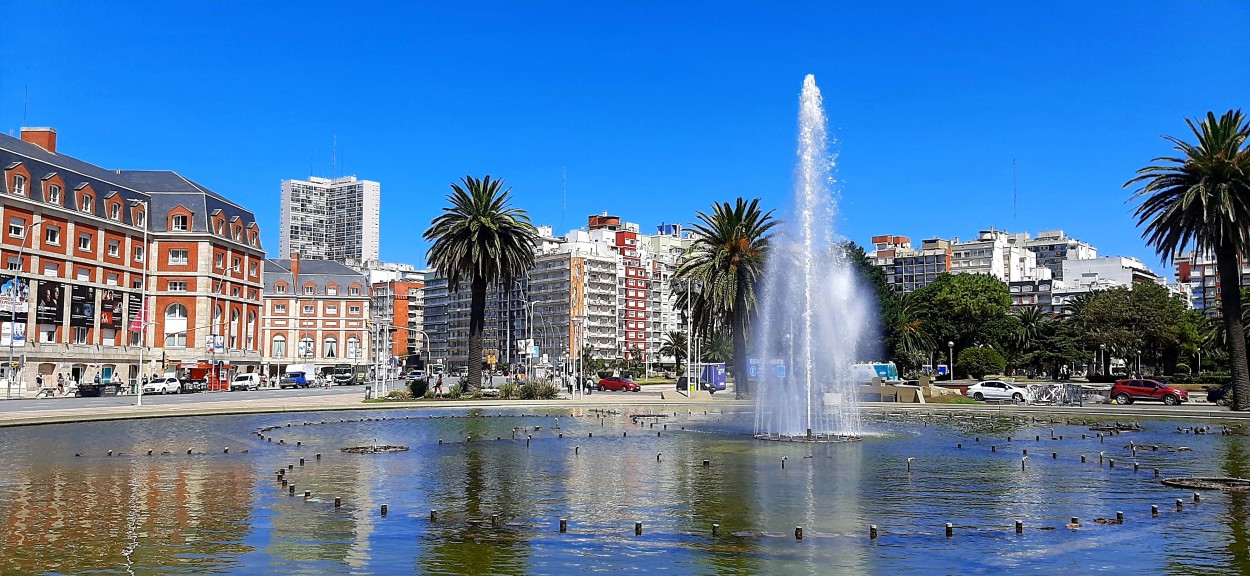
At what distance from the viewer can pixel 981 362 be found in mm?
113812

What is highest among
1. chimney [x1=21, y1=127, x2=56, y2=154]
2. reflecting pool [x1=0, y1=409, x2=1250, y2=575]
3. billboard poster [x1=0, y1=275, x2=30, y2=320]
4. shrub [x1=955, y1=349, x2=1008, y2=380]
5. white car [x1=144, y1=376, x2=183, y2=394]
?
chimney [x1=21, y1=127, x2=56, y2=154]

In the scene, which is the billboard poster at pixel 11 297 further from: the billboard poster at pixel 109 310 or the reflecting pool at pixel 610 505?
the reflecting pool at pixel 610 505

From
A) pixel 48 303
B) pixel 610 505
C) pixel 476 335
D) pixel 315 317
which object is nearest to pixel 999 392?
pixel 476 335

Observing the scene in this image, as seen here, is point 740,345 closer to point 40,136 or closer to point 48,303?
point 48,303

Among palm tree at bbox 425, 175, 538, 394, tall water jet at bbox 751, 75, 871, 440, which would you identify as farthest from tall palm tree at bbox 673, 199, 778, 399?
tall water jet at bbox 751, 75, 871, 440

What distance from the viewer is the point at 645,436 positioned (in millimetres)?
38531

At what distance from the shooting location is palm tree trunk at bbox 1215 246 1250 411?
173 feet

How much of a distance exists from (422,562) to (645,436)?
24634 millimetres

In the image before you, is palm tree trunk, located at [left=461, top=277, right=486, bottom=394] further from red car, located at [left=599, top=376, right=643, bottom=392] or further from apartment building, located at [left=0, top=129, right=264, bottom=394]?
red car, located at [left=599, top=376, right=643, bottom=392]

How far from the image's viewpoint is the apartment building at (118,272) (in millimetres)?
80750

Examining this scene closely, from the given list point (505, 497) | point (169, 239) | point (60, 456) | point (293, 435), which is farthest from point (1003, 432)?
point (169, 239)

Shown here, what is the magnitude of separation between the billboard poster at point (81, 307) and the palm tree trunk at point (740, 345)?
6012cm

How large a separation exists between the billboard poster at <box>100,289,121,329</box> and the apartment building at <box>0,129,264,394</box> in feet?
0.42

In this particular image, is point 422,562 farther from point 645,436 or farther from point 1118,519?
point 645,436
